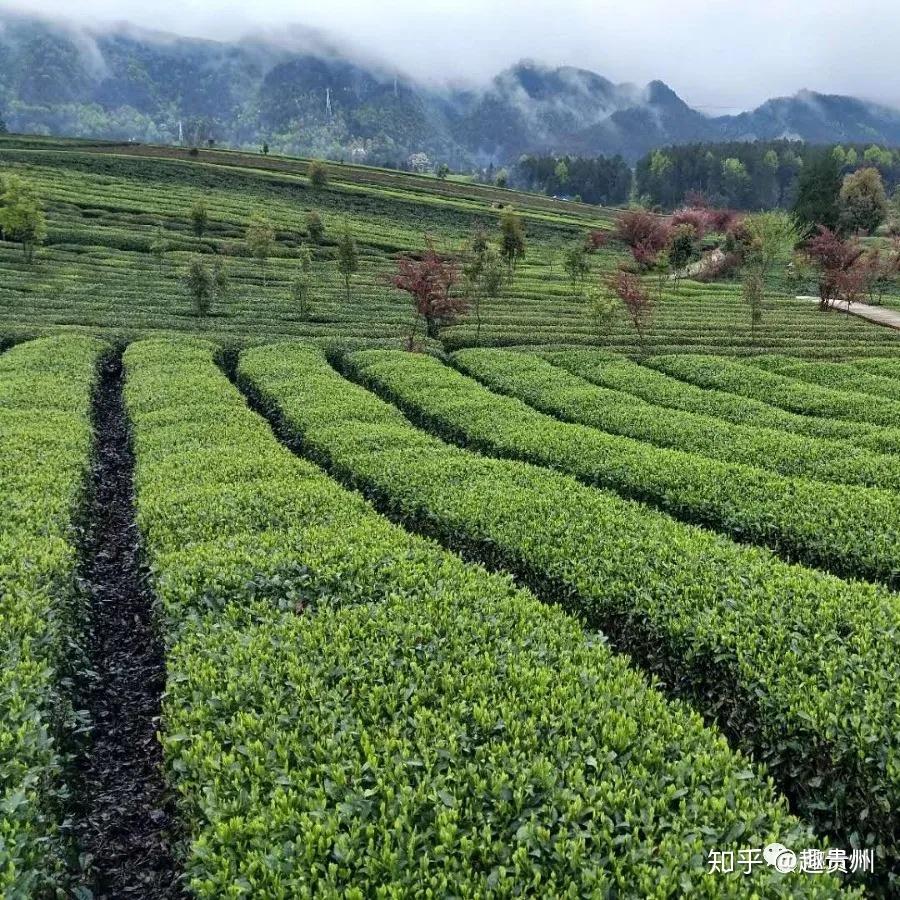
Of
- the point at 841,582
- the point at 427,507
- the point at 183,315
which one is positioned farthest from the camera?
the point at 183,315

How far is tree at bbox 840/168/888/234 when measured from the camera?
354 ft

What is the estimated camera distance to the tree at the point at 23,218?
63625mm

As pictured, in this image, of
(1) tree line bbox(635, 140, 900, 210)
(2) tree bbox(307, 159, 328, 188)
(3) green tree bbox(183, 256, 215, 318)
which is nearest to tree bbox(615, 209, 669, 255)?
(2) tree bbox(307, 159, 328, 188)

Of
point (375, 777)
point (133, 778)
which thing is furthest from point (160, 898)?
point (375, 777)

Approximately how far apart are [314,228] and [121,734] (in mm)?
82181

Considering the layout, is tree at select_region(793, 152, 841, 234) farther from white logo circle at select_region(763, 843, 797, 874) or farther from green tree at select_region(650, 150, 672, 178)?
white logo circle at select_region(763, 843, 797, 874)

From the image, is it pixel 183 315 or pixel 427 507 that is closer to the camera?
pixel 427 507

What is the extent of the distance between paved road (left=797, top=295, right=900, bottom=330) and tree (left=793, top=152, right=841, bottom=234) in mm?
35267

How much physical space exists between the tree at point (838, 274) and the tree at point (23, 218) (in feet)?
241

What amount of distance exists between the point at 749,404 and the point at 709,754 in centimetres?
2285

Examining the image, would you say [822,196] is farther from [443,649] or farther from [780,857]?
[780,857]

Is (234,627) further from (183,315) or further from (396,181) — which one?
(396,181)

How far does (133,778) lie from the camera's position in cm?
987

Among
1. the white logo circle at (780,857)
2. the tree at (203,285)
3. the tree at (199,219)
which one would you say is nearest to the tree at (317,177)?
the tree at (199,219)
